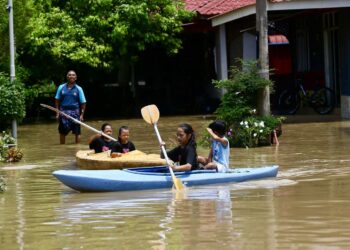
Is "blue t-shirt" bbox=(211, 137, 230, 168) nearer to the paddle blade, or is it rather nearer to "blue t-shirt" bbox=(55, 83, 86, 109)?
the paddle blade

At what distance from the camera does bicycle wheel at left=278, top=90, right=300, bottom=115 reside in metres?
25.3

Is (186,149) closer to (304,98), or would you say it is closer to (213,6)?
(304,98)

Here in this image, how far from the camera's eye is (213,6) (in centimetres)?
2739

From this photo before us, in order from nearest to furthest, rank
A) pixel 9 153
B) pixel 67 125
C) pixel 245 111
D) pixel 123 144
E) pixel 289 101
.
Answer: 1. pixel 123 144
2. pixel 9 153
3. pixel 245 111
4. pixel 67 125
5. pixel 289 101

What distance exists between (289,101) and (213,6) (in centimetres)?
412

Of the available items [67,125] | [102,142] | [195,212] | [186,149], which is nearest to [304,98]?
[67,125]

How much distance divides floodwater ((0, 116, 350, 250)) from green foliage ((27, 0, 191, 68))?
10.6 meters

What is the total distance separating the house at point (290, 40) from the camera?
2366cm

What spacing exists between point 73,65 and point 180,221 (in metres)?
19.4

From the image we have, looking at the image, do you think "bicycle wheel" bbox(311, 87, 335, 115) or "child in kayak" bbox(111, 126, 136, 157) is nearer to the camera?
"child in kayak" bbox(111, 126, 136, 157)

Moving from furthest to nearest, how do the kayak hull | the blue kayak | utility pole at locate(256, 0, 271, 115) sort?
utility pole at locate(256, 0, 271, 115), the kayak hull, the blue kayak

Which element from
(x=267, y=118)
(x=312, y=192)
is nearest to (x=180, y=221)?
(x=312, y=192)

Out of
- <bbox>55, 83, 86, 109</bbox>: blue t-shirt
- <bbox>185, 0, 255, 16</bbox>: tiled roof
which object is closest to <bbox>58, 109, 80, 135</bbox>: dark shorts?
<bbox>55, 83, 86, 109</bbox>: blue t-shirt

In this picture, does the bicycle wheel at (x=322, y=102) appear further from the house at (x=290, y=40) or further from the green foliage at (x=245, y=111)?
the green foliage at (x=245, y=111)
